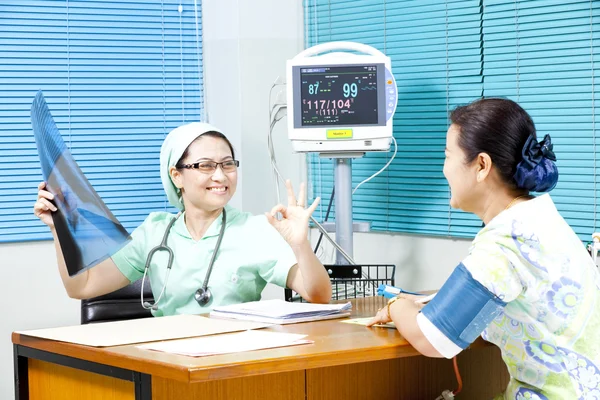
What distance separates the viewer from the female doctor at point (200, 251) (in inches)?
100

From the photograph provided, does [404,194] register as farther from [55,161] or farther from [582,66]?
[55,161]

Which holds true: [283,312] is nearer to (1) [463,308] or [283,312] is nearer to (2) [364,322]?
(2) [364,322]

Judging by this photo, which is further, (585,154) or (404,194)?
(404,194)

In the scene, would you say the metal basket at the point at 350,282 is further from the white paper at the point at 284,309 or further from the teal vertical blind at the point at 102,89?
the teal vertical blind at the point at 102,89

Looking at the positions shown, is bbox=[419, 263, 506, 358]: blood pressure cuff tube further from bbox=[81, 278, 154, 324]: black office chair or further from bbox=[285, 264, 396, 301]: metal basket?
bbox=[81, 278, 154, 324]: black office chair

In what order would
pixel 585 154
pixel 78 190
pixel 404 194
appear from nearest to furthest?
pixel 78 190
pixel 585 154
pixel 404 194

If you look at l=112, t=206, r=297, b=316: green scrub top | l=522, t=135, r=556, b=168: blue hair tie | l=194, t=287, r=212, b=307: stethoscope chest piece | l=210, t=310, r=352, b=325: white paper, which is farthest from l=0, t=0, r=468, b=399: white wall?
l=522, t=135, r=556, b=168: blue hair tie

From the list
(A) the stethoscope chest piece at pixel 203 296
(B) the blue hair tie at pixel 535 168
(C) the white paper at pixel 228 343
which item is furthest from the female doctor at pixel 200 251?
(B) the blue hair tie at pixel 535 168

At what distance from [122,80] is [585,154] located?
2.07 metres

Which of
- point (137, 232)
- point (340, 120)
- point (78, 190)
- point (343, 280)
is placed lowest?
point (343, 280)

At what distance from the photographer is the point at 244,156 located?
3896 mm

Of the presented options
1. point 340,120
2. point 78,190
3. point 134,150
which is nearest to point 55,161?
point 78,190

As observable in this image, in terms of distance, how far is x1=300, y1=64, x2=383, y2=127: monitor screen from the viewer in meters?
3.26

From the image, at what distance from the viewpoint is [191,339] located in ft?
6.00
